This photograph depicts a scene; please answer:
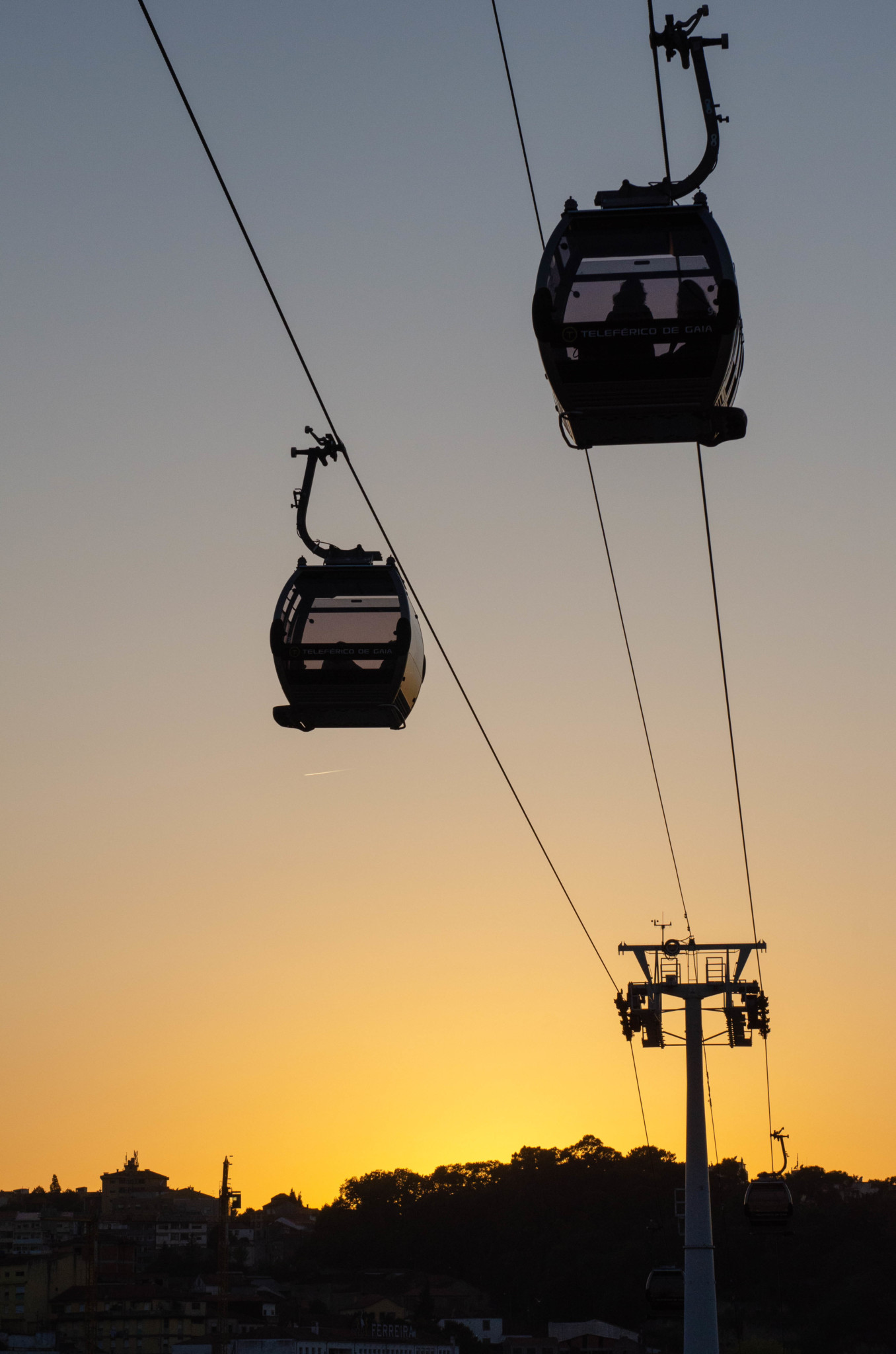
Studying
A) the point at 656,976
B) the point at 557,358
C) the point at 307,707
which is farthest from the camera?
the point at 656,976

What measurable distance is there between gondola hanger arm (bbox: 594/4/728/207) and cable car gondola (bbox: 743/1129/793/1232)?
2646cm

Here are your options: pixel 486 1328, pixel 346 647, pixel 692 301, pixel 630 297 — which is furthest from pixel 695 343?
pixel 486 1328

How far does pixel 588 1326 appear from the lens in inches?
3617

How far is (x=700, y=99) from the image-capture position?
1074 cm

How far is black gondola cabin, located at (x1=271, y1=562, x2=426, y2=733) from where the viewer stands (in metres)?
13.9

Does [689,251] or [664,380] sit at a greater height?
[689,251]

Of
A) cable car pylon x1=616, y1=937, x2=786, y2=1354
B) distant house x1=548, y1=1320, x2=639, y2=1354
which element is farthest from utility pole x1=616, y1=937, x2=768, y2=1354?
distant house x1=548, y1=1320, x2=639, y2=1354

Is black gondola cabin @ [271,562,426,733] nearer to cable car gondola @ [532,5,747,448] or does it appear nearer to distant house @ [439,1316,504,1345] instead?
cable car gondola @ [532,5,747,448]

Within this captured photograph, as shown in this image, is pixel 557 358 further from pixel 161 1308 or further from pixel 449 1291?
pixel 449 1291

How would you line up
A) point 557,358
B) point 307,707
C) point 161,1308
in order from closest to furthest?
point 557,358 < point 307,707 < point 161,1308

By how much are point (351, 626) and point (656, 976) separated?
2081 cm

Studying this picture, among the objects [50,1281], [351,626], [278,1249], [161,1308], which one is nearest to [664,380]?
[351,626]

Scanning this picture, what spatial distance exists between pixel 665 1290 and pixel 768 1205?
3.43 metres

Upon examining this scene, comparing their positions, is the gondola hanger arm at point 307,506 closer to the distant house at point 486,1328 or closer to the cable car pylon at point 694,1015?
the cable car pylon at point 694,1015
